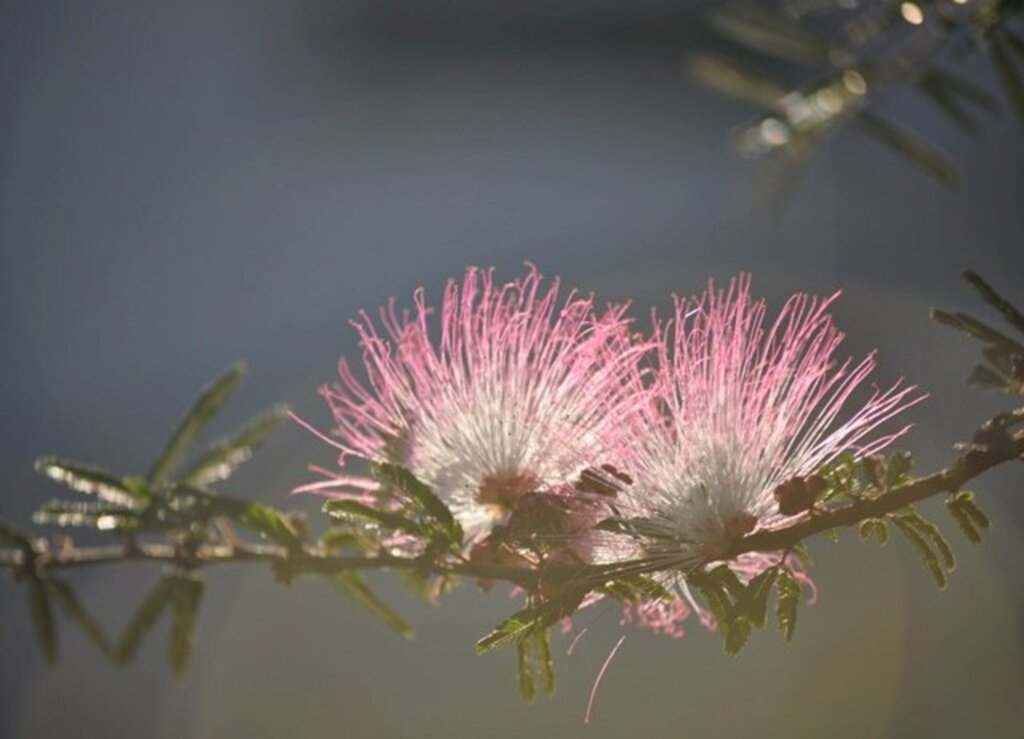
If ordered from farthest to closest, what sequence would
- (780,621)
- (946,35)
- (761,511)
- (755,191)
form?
(755,191) → (946,35) → (761,511) → (780,621)

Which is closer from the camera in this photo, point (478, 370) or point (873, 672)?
point (478, 370)

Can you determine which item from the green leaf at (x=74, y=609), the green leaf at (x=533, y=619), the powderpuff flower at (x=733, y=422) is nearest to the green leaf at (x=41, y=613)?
the green leaf at (x=74, y=609)

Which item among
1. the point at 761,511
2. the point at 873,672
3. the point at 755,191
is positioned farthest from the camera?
the point at 873,672

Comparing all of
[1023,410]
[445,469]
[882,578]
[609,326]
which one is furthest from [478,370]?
[882,578]

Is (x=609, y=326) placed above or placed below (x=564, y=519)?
above

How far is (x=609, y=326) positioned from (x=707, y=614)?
291 mm

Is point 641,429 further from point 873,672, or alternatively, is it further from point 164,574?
point 873,672

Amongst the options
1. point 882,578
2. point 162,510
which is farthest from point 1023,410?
point 882,578

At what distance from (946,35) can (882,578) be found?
11.3ft

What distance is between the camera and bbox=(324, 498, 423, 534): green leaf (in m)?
1.21

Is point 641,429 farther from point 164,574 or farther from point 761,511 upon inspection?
point 164,574

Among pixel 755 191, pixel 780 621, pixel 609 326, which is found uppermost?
pixel 755 191

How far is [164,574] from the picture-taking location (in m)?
1.20

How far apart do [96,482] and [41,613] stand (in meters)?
0.12
